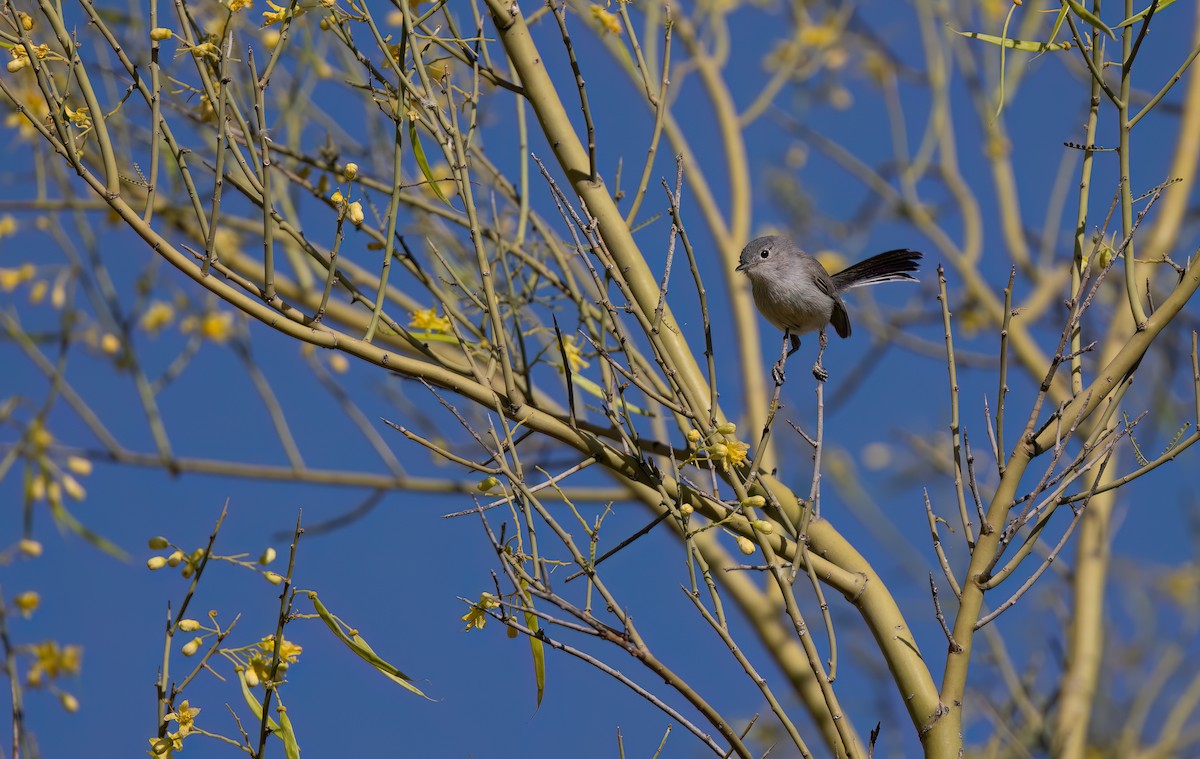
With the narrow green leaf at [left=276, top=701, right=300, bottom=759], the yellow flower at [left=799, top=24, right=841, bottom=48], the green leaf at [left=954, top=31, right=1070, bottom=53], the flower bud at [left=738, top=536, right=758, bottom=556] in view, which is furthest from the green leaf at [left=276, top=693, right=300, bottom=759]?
Answer: the yellow flower at [left=799, top=24, right=841, bottom=48]

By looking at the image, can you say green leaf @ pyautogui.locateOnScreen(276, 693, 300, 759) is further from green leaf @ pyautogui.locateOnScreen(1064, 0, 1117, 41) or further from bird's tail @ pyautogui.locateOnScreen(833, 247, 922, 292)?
bird's tail @ pyautogui.locateOnScreen(833, 247, 922, 292)

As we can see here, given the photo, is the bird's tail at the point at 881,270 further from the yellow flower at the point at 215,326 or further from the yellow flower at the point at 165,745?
the yellow flower at the point at 165,745

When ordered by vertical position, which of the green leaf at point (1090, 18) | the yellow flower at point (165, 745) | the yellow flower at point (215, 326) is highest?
the yellow flower at point (215, 326)

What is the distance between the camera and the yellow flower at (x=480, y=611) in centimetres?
212

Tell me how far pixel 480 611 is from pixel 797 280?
2.72 meters

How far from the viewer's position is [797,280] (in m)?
4.59

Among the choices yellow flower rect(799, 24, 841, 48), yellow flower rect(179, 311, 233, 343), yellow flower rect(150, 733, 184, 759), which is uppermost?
yellow flower rect(799, 24, 841, 48)

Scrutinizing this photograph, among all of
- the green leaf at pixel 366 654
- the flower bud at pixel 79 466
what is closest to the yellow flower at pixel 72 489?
the flower bud at pixel 79 466

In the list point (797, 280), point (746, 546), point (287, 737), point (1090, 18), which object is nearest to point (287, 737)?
point (287, 737)

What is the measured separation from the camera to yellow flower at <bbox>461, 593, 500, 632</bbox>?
212 centimetres

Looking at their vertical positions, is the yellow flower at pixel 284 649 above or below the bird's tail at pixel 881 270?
below

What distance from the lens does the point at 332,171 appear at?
3.46 m

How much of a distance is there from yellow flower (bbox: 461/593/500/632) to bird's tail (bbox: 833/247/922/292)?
293 cm

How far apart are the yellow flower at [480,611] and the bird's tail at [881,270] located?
2.93 meters
